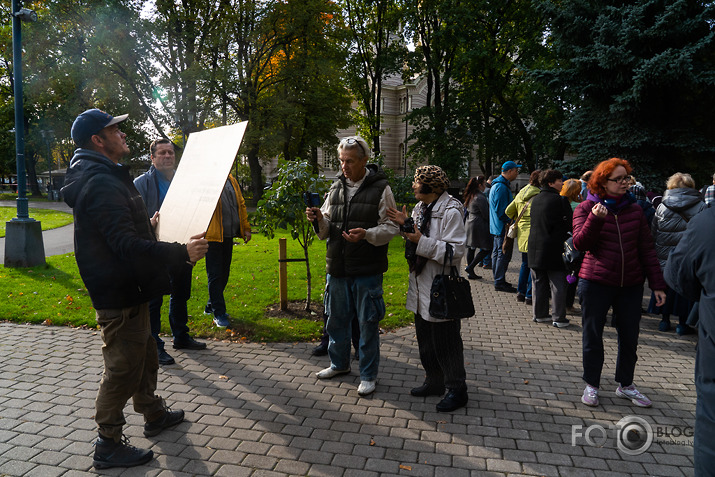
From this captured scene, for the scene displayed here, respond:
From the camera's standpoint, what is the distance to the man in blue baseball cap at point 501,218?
29.1 feet

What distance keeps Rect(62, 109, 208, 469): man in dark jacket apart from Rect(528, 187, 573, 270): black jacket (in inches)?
196

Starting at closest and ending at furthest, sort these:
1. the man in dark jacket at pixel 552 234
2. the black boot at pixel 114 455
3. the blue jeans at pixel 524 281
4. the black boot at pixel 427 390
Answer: the black boot at pixel 114 455
the black boot at pixel 427 390
the man in dark jacket at pixel 552 234
the blue jeans at pixel 524 281

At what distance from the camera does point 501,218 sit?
925 centimetres

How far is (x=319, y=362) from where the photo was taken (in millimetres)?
5066

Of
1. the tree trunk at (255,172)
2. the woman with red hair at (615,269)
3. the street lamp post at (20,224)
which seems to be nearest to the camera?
the woman with red hair at (615,269)

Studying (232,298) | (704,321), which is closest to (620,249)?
(704,321)

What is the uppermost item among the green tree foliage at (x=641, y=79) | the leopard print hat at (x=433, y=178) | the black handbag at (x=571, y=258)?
the green tree foliage at (x=641, y=79)

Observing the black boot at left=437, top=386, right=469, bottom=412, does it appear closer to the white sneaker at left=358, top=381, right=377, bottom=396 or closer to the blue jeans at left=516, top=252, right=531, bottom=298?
the white sneaker at left=358, top=381, right=377, bottom=396

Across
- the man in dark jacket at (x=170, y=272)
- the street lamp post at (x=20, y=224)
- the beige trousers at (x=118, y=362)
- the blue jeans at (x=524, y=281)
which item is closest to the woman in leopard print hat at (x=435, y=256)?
the beige trousers at (x=118, y=362)

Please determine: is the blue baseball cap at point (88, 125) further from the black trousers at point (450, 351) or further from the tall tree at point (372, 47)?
the tall tree at point (372, 47)

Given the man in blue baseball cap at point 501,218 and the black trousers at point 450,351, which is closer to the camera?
the black trousers at point 450,351

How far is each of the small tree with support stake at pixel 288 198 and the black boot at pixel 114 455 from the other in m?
3.63

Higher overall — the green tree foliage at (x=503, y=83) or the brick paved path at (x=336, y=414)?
the green tree foliage at (x=503, y=83)

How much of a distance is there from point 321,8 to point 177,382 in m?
25.6
